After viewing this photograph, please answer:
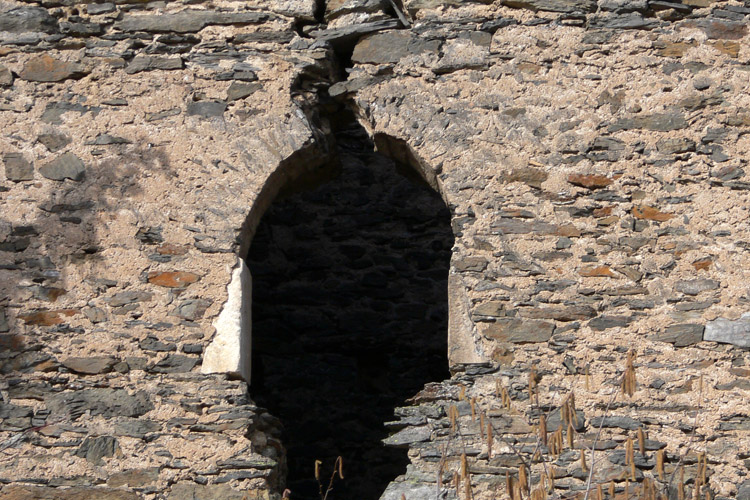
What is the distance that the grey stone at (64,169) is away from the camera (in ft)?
16.8

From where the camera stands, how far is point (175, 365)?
4812mm

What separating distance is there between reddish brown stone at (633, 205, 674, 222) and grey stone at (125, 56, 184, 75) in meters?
2.22

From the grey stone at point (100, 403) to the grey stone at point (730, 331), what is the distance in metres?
2.40

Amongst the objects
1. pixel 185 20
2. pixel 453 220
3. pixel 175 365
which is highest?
pixel 185 20

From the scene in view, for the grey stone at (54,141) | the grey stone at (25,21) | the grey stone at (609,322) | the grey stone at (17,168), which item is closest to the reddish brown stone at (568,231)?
the grey stone at (609,322)

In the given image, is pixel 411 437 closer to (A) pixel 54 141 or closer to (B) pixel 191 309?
(B) pixel 191 309

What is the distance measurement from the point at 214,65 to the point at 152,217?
2.63 ft

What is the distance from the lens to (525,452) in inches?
181

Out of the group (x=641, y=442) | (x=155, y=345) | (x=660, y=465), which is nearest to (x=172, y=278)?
(x=155, y=345)

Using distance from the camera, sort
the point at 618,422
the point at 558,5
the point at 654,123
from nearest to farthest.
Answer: the point at 618,422, the point at 654,123, the point at 558,5

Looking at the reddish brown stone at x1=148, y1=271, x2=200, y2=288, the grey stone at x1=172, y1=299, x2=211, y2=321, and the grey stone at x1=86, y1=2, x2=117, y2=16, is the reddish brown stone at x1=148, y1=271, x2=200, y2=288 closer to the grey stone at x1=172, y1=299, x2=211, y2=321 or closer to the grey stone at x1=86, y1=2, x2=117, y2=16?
the grey stone at x1=172, y1=299, x2=211, y2=321

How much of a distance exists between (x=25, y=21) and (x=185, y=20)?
781 millimetres

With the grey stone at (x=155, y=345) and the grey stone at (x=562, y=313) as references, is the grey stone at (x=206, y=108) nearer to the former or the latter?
the grey stone at (x=155, y=345)

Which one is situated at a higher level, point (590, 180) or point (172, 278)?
point (590, 180)
